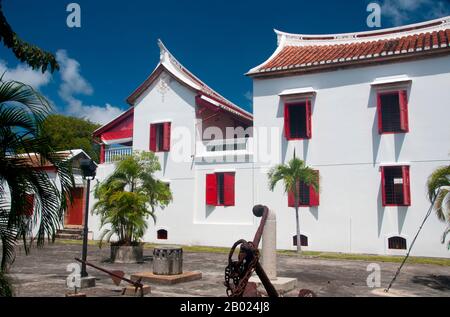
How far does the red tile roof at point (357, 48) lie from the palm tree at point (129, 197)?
318 inches

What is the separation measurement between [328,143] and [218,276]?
948cm

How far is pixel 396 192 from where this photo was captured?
1698 centimetres

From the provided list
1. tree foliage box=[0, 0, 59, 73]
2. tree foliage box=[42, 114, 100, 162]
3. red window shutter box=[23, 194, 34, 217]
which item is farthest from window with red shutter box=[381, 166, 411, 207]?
tree foliage box=[42, 114, 100, 162]

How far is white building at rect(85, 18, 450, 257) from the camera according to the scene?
54.7 ft

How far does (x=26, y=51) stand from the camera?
27.0 feet

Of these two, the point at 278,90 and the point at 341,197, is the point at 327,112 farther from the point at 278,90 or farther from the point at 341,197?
the point at 341,197

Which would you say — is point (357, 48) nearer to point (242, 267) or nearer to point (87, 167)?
point (87, 167)

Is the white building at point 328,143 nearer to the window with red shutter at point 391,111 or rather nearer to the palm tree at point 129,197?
the window with red shutter at point 391,111

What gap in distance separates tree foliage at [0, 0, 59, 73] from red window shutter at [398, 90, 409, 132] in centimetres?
1340

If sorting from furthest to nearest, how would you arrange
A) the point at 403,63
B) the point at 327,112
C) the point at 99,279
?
1. the point at 327,112
2. the point at 403,63
3. the point at 99,279

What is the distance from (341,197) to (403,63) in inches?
240

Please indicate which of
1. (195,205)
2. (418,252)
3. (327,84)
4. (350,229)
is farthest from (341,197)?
(195,205)

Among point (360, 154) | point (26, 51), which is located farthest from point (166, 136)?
point (26, 51)

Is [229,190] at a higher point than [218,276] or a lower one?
higher
